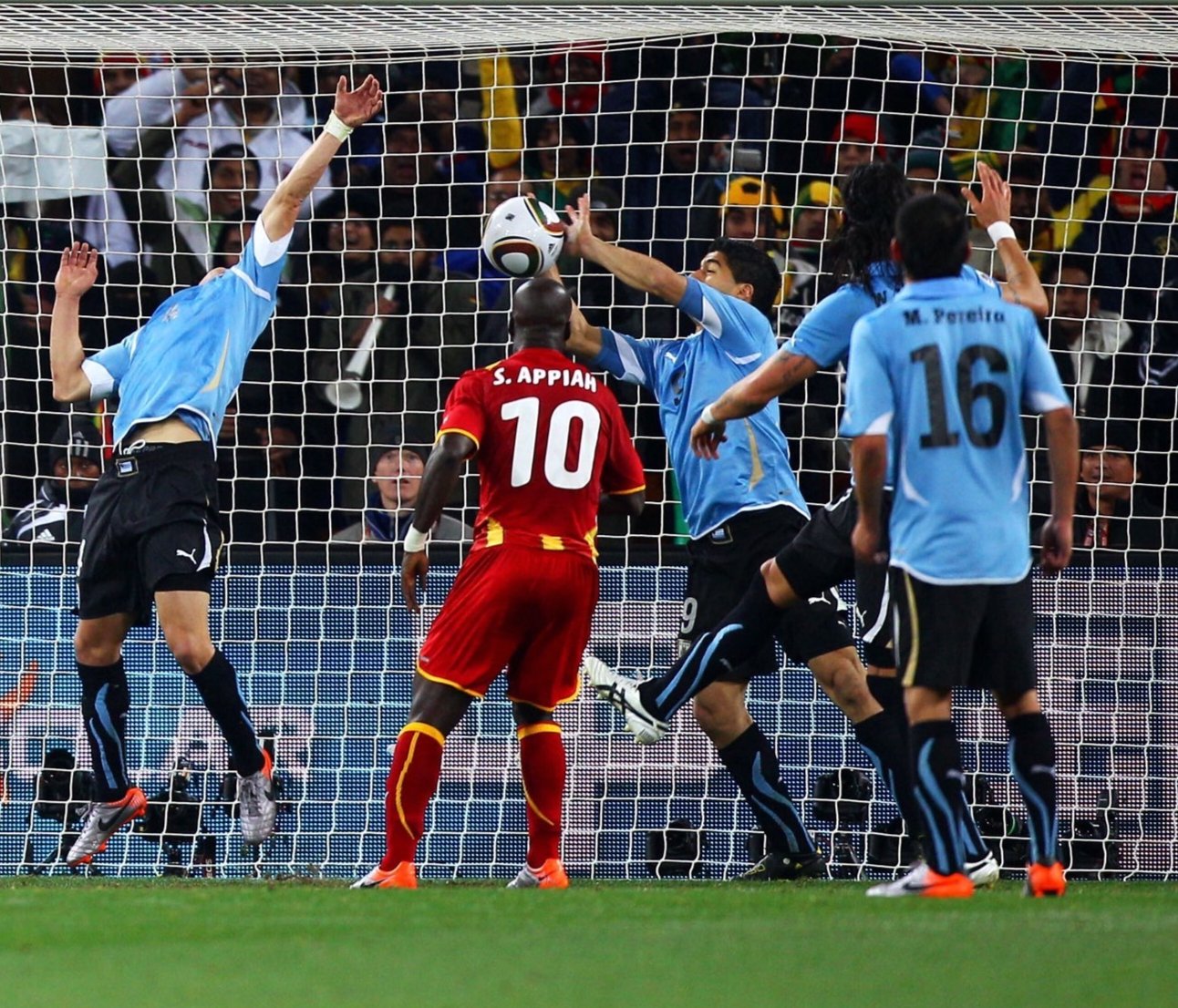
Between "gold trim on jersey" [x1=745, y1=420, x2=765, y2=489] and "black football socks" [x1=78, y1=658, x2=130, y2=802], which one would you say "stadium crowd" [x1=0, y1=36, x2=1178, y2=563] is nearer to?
"gold trim on jersey" [x1=745, y1=420, x2=765, y2=489]

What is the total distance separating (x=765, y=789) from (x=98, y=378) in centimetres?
299

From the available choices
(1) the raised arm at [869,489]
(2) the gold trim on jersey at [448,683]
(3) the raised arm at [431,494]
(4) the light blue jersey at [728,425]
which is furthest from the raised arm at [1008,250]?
(2) the gold trim on jersey at [448,683]

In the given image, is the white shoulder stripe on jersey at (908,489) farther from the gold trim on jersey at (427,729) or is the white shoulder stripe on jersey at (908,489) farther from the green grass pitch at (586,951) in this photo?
the gold trim on jersey at (427,729)

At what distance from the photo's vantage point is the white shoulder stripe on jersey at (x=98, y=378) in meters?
7.69

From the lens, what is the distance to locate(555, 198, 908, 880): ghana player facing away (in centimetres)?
729

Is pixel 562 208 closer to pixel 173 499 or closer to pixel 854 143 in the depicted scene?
pixel 854 143

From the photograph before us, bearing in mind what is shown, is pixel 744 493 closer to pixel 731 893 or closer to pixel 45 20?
pixel 731 893

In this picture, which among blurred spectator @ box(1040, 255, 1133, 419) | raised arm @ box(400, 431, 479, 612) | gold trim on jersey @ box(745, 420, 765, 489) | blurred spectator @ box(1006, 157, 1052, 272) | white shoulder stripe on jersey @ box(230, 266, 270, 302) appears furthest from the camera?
blurred spectator @ box(1006, 157, 1052, 272)

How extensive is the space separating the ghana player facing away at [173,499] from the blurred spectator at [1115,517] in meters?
3.80

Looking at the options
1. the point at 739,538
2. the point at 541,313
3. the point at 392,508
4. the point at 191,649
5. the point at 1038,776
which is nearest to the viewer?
the point at 1038,776

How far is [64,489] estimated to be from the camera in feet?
31.5

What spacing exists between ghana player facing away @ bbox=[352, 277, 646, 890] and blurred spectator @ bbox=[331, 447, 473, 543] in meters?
2.91

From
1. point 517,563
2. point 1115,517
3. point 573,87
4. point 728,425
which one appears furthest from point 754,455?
point 573,87

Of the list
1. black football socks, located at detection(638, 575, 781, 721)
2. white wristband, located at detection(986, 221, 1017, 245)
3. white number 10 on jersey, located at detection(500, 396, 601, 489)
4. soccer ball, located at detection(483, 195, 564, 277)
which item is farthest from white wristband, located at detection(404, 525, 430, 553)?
white wristband, located at detection(986, 221, 1017, 245)
